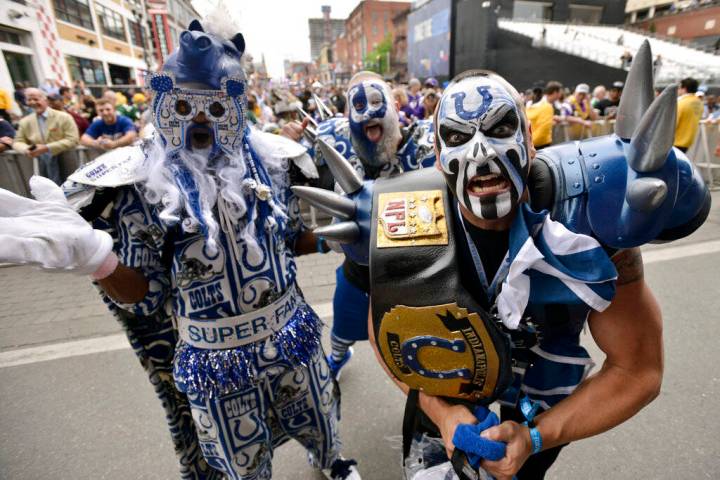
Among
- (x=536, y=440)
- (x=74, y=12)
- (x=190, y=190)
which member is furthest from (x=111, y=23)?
(x=536, y=440)

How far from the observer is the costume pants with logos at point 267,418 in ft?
4.59

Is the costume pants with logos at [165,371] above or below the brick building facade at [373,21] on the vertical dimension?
below

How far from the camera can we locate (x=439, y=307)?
877 millimetres

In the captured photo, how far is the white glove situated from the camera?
35.4 inches

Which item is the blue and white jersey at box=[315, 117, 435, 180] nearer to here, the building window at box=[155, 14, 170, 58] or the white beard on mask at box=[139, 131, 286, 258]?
the building window at box=[155, 14, 170, 58]

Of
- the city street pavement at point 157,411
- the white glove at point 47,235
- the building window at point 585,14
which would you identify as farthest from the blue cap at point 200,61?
the building window at point 585,14

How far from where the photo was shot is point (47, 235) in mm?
945

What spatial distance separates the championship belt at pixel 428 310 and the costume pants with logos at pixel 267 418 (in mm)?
664

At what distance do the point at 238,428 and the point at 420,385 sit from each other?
0.78m

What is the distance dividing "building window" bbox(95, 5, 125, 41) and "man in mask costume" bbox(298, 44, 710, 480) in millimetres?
16896

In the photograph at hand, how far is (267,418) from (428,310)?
3.23 feet

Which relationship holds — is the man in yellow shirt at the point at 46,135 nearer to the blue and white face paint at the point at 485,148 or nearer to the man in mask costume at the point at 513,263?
the man in mask costume at the point at 513,263

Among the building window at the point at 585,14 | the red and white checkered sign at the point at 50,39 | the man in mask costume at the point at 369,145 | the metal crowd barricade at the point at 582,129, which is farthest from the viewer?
the building window at the point at 585,14

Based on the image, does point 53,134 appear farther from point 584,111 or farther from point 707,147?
point 707,147
